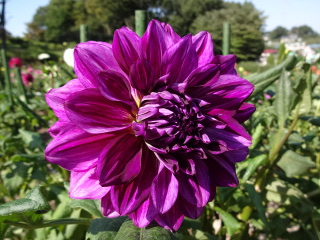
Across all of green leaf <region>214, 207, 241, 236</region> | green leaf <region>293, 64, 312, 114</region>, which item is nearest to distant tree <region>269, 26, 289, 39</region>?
green leaf <region>293, 64, 312, 114</region>

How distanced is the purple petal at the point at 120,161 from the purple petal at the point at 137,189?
0.07 ft

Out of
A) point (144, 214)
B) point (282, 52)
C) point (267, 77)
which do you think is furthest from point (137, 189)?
point (282, 52)

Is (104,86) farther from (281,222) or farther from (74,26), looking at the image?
(74,26)

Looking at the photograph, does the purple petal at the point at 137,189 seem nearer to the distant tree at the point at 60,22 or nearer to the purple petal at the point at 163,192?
the purple petal at the point at 163,192

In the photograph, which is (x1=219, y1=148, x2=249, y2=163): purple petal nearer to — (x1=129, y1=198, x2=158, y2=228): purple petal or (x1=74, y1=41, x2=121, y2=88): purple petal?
(x1=129, y1=198, x2=158, y2=228): purple petal

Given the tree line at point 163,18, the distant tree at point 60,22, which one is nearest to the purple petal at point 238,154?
the tree line at point 163,18

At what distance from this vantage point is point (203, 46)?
59 centimetres

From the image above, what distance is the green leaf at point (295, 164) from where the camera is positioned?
0.98 meters

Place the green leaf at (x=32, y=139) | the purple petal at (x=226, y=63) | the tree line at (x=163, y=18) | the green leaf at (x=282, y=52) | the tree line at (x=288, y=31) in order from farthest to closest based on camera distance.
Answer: the tree line at (x=288, y=31) < the tree line at (x=163, y=18) < the green leaf at (x=282, y=52) < the green leaf at (x=32, y=139) < the purple petal at (x=226, y=63)

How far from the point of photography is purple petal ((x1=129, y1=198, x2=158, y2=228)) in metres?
0.51

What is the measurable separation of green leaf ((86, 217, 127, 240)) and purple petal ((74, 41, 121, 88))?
31 centimetres

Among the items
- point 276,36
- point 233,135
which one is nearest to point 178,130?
point 233,135

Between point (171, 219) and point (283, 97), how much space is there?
666mm

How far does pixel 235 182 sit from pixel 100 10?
34466mm
